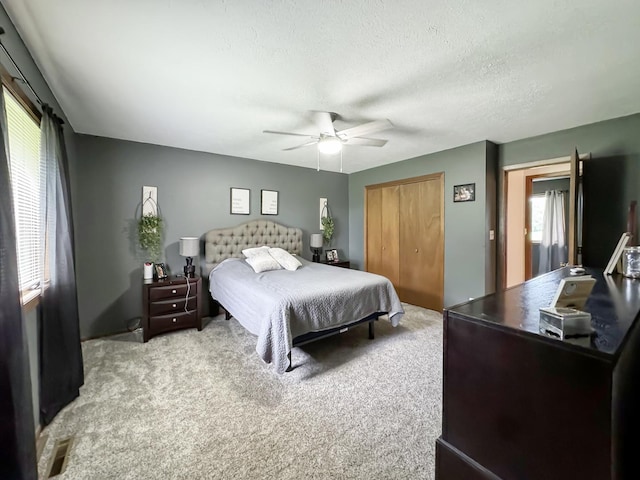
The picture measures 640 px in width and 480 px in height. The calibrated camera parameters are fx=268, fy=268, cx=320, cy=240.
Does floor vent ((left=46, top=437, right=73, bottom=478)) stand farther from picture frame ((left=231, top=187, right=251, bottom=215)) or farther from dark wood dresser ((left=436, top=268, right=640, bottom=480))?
picture frame ((left=231, top=187, right=251, bottom=215))

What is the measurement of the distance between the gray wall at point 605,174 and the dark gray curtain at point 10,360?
4.59 m

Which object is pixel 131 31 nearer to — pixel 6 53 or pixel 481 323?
pixel 6 53

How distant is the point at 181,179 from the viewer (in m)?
3.78

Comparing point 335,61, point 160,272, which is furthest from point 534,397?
point 160,272

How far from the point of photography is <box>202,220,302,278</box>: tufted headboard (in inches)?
153

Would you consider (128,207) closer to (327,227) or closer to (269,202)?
(269,202)

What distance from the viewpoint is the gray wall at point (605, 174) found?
2697 millimetres

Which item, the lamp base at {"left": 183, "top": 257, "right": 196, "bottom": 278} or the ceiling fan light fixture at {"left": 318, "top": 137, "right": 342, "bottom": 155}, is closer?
the ceiling fan light fixture at {"left": 318, "top": 137, "right": 342, "bottom": 155}

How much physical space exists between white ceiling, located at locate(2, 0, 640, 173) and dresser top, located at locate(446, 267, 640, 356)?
1.45 meters

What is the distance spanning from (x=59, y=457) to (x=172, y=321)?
1.75 meters

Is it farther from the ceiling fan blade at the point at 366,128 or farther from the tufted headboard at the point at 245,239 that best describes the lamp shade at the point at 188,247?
the ceiling fan blade at the point at 366,128

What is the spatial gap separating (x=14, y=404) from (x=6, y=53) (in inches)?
68.2

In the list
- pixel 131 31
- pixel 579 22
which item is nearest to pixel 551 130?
pixel 579 22

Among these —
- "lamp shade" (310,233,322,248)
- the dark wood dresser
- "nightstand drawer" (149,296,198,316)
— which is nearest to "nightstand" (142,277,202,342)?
"nightstand drawer" (149,296,198,316)
